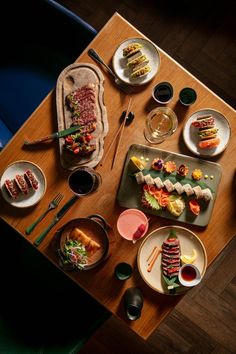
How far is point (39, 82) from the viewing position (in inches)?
92.9

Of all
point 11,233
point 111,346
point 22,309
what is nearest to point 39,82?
point 11,233

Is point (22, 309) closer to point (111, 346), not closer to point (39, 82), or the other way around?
point (111, 346)

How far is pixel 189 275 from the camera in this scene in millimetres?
1888

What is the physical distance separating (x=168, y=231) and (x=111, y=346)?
113 cm

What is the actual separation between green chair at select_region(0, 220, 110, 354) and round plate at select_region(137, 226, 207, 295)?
31 centimetres

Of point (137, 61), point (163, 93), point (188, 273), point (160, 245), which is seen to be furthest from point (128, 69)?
point (188, 273)

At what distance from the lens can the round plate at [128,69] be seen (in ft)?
6.60

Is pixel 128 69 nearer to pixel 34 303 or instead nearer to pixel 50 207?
pixel 50 207

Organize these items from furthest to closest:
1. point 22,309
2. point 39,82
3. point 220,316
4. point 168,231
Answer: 1. point 220,316
2. point 39,82
3. point 22,309
4. point 168,231

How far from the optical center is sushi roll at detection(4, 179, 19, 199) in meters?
1.97

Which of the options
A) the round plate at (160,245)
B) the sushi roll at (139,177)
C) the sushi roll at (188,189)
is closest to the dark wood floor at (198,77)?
the round plate at (160,245)

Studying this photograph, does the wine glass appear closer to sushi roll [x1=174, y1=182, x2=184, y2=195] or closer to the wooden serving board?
the wooden serving board

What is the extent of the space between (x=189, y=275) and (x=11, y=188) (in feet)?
2.86

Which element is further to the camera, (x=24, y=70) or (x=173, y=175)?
(x=24, y=70)
